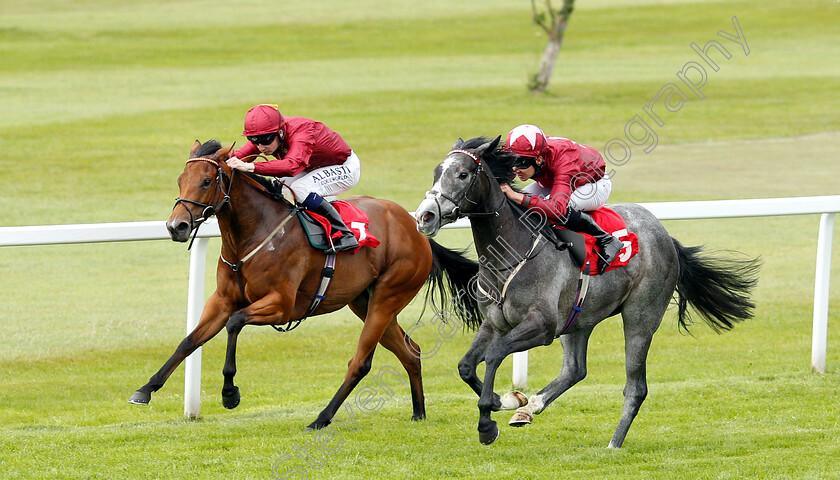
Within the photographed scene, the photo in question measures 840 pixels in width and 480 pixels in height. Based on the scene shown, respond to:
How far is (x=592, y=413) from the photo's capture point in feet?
20.0

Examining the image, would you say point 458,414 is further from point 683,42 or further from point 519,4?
point 519,4

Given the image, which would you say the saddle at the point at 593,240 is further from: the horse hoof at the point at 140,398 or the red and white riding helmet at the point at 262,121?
the horse hoof at the point at 140,398

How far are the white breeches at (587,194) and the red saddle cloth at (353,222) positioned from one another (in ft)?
3.14

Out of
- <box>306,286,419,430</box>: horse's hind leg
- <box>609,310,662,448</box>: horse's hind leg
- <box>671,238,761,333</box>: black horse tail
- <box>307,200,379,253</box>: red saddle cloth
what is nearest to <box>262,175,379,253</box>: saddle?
<box>307,200,379,253</box>: red saddle cloth

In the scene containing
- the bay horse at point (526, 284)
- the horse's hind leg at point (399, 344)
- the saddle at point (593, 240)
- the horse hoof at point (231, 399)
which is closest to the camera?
the bay horse at point (526, 284)

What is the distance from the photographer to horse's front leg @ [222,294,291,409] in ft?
17.5

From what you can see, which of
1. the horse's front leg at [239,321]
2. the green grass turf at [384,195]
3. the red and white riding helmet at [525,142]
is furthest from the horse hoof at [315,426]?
the red and white riding helmet at [525,142]

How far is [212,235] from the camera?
231 inches

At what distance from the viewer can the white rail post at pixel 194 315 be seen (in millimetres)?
5816

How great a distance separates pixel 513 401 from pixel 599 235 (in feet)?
3.08

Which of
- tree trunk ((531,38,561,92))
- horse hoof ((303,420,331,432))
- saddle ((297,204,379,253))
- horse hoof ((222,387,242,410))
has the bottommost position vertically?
tree trunk ((531,38,561,92))

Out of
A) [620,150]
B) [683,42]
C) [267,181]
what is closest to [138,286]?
[267,181]

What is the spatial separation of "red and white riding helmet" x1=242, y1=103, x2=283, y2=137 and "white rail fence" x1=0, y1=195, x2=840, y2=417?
2.23 feet

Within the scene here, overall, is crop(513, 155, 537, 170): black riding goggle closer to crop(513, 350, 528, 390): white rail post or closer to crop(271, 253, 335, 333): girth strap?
crop(271, 253, 335, 333): girth strap
